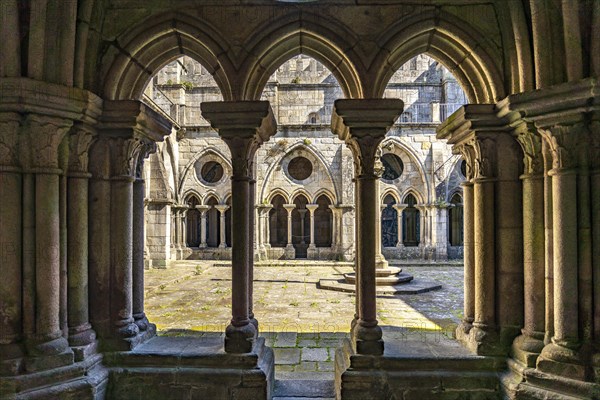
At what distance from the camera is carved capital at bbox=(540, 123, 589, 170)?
2.56 metres

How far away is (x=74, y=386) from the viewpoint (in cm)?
272

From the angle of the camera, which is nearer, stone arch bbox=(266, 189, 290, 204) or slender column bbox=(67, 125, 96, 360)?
slender column bbox=(67, 125, 96, 360)

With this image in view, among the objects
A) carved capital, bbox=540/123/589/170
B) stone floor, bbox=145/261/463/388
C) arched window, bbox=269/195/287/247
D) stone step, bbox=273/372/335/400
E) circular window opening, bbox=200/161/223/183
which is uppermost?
circular window opening, bbox=200/161/223/183

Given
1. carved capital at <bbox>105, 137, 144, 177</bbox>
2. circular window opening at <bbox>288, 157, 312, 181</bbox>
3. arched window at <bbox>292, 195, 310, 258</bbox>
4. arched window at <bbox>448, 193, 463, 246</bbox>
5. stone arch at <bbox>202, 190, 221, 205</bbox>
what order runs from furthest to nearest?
1. arched window at <bbox>292, 195, 310, 258</bbox>
2. arched window at <bbox>448, 193, 463, 246</bbox>
3. circular window opening at <bbox>288, 157, 312, 181</bbox>
4. stone arch at <bbox>202, 190, 221, 205</bbox>
5. carved capital at <bbox>105, 137, 144, 177</bbox>

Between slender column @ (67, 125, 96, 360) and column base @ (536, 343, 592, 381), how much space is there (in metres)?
3.22

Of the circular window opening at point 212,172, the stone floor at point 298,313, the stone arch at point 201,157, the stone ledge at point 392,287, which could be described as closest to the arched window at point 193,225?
the circular window opening at point 212,172

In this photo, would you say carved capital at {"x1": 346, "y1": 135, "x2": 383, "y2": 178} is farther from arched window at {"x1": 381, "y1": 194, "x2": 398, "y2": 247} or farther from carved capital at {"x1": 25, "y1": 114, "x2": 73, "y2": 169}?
arched window at {"x1": 381, "y1": 194, "x2": 398, "y2": 247}

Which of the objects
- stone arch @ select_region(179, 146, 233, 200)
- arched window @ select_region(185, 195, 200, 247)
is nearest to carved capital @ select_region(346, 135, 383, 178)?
stone arch @ select_region(179, 146, 233, 200)

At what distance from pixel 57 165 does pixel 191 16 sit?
4.89 ft

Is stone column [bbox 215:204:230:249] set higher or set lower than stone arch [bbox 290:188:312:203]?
lower

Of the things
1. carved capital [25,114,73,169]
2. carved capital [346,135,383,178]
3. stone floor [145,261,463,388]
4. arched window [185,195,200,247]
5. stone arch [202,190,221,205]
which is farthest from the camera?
arched window [185,195,200,247]

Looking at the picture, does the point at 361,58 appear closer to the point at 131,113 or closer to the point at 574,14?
the point at 574,14

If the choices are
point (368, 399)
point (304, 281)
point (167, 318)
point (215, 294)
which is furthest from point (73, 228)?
point (304, 281)

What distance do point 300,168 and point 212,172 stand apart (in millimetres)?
3535
